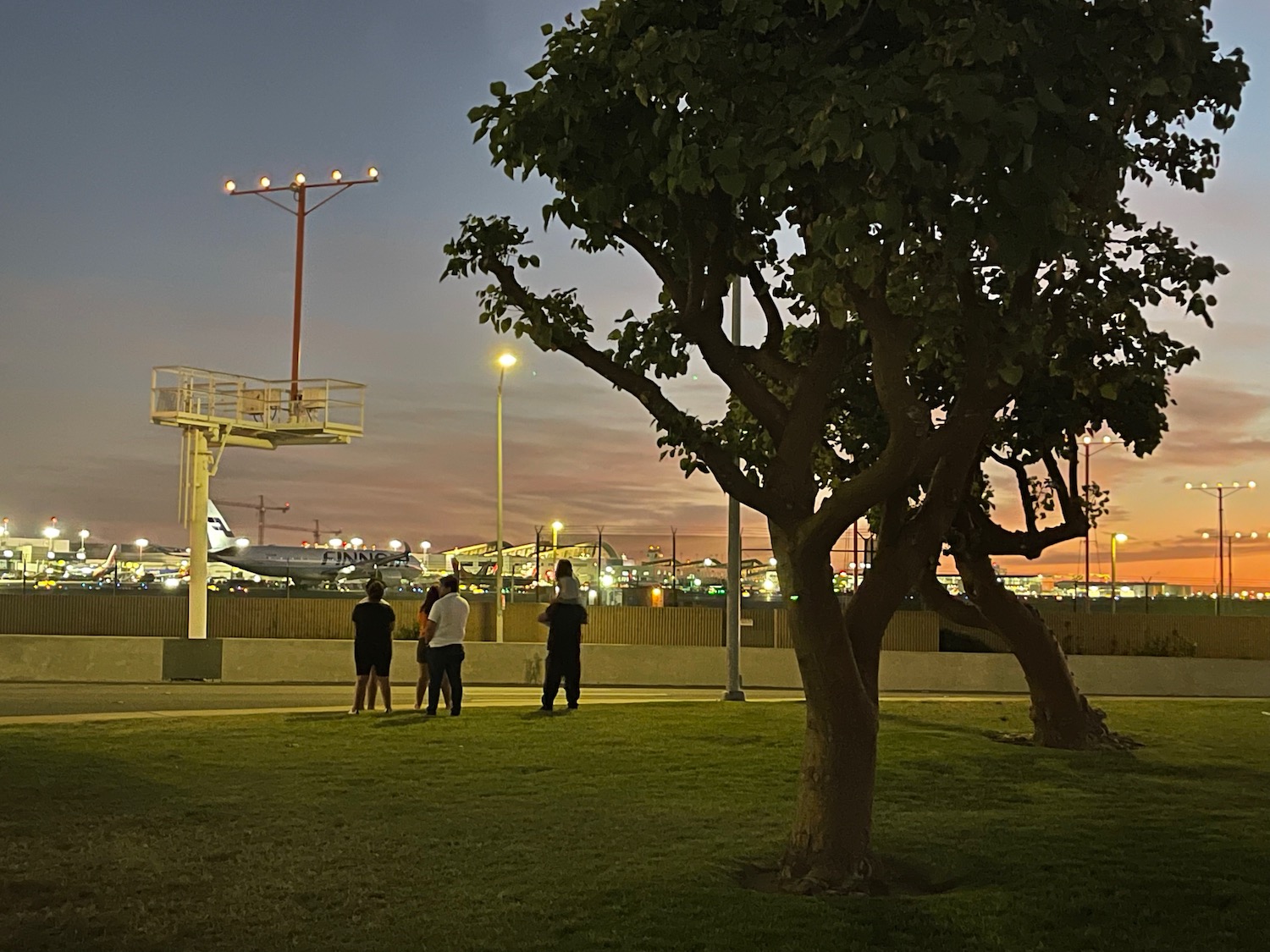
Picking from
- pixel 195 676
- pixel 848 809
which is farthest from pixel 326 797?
pixel 195 676

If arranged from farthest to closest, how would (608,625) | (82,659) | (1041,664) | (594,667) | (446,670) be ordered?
(608,625) < (594,667) < (82,659) < (446,670) < (1041,664)

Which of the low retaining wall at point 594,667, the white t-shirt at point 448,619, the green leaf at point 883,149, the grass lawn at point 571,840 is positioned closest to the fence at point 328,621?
the low retaining wall at point 594,667

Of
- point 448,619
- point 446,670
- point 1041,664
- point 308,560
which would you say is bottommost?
point 446,670

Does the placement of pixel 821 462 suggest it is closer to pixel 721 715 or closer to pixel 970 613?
pixel 970 613

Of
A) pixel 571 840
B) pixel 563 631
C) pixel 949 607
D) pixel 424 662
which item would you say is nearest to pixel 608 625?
pixel 424 662

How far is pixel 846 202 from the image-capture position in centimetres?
770

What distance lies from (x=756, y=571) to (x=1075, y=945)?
3191 centimetres

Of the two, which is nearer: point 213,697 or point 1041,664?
point 1041,664

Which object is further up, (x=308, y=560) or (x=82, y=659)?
(x=308, y=560)

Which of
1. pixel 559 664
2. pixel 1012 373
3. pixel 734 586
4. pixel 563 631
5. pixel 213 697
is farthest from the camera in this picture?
pixel 213 697

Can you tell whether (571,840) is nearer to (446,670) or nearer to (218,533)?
(446,670)

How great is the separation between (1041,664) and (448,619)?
7.00 meters

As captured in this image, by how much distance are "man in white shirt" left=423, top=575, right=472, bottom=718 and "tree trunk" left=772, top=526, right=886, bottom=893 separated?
8.70 metres

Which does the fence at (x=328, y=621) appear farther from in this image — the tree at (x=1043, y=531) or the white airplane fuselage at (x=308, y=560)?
the white airplane fuselage at (x=308, y=560)
